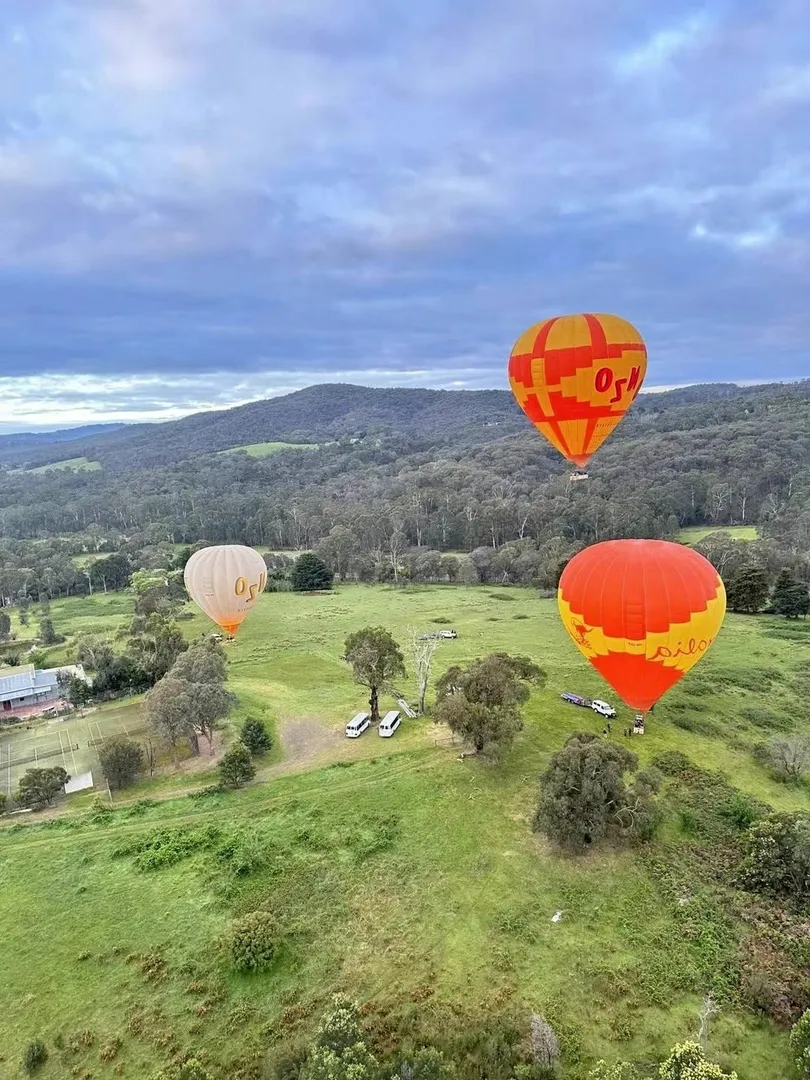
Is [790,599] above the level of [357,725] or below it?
above

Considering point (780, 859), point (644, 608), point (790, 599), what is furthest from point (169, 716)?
point (790, 599)

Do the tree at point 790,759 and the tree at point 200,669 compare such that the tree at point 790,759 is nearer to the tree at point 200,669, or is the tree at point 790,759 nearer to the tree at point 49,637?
the tree at point 200,669

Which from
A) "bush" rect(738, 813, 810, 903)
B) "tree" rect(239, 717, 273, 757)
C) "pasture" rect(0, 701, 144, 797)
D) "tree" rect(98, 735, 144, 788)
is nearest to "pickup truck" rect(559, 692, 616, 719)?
"bush" rect(738, 813, 810, 903)

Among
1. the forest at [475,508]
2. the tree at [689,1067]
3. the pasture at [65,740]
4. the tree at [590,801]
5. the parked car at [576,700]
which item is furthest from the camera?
the forest at [475,508]

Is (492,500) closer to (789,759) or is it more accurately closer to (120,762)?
(789,759)

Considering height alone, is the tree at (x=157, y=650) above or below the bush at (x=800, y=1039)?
above

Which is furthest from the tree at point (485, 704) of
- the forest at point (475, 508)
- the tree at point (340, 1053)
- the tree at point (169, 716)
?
the forest at point (475, 508)

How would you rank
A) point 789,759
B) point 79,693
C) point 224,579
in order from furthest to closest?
point 79,693 < point 224,579 < point 789,759
